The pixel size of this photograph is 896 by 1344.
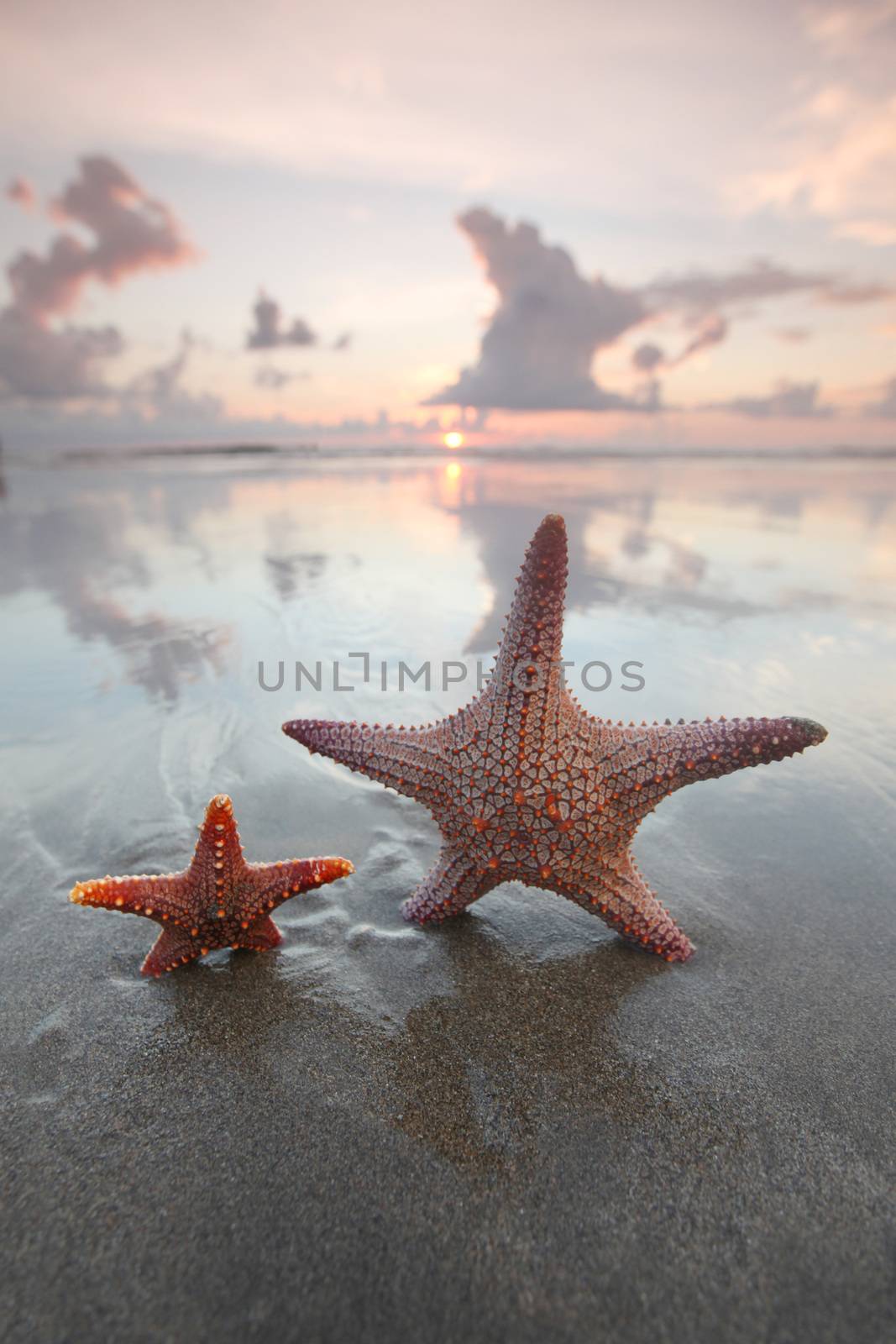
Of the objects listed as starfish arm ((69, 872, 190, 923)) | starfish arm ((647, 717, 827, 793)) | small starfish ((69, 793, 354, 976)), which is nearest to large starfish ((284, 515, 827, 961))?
starfish arm ((647, 717, 827, 793))

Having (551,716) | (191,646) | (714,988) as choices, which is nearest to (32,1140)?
(551,716)

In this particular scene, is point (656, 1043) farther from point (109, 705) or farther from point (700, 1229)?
point (109, 705)

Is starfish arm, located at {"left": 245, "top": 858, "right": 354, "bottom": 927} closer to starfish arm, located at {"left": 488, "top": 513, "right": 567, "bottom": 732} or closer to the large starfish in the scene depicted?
the large starfish

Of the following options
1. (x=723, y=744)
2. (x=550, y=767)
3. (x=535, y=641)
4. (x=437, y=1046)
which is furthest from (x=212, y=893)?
(x=723, y=744)

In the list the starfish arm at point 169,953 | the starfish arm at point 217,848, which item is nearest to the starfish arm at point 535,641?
the starfish arm at point 217,848

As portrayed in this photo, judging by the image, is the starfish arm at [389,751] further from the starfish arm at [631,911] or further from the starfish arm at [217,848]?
the starfish arm at [631,911]
